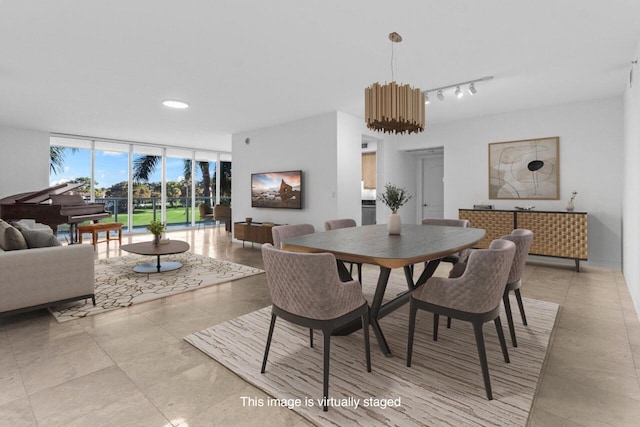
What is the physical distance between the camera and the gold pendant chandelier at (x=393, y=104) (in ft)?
8.87

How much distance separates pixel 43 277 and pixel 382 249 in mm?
2928

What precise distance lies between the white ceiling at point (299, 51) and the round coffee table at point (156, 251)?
2170 mm

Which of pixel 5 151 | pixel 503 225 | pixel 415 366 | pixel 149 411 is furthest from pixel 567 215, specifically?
pixel 5 151

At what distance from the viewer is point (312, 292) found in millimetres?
1717

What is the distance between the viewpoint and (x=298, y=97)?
4789 millimetres

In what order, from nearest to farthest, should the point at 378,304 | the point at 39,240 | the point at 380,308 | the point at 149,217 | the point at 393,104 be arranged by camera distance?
the point at 378,304 < the point at 380,308 < the point at 393,104 < the point at 39,240 < the point at 149,217

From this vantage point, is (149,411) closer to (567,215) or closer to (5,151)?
(567,215)

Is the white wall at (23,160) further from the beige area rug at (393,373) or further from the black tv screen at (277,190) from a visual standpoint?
the beige area rug at (393,373)

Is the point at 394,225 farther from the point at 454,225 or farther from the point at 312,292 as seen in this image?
the point at 312,292

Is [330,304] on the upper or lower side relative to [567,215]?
lower

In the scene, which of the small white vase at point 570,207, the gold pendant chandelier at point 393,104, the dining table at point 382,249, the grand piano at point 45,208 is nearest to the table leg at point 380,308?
the dining table at point 382,249

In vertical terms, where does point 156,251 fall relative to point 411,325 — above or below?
above

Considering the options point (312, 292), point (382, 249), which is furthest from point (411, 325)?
point (312, 292)

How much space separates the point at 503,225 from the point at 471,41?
3.18m
